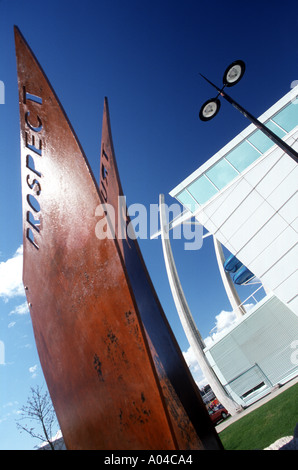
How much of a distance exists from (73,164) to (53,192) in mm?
575

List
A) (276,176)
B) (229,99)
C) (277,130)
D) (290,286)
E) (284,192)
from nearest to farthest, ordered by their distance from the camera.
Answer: (229,99) < (290,286) < (284,192) < (276,176) < (277,130)

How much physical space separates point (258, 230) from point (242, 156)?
4306mm

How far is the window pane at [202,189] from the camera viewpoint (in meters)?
15.4

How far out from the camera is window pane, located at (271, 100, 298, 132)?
13656mm

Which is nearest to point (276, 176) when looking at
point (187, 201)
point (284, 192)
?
point (284, 192)

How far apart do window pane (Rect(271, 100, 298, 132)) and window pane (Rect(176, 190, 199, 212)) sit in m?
6.01

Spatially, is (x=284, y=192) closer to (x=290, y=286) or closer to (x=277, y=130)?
(x=277, y=130)

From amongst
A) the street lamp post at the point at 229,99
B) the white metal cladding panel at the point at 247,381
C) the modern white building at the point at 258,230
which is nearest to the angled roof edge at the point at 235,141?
the modern white building at the point at 258,230

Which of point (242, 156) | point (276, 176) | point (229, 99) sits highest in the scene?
point (242, 156)

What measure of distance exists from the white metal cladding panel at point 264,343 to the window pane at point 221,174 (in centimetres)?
716

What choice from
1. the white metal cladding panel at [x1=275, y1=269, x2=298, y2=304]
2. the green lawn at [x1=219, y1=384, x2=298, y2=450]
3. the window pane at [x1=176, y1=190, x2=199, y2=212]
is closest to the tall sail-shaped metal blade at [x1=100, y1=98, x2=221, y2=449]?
the green lawn at [x1=219, y1=384, x2=298, y2=450]

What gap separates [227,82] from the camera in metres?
5.57

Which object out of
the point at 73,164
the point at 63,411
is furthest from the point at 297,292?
the point at 73,164

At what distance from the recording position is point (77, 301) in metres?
2.83
